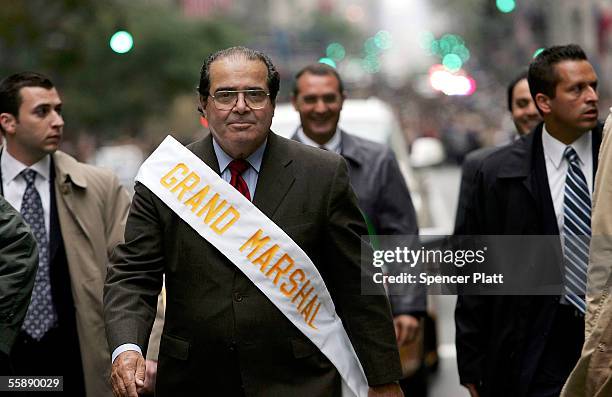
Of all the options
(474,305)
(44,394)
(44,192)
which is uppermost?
(44,192)

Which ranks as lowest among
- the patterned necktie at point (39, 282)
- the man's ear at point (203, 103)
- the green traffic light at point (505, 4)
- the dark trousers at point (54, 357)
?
the dark trousers at point (54, 357)

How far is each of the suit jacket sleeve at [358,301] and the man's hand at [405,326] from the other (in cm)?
230

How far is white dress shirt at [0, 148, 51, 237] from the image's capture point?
6.39m

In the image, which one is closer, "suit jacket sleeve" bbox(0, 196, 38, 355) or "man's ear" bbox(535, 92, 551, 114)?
"suit jacket sleeve" bbox(0, 196, 38, 355)

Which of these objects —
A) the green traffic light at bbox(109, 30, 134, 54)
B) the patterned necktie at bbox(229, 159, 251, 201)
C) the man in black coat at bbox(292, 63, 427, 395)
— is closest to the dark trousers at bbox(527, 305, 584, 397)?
the man in black coat at bbox(292, 63, 427, 395)

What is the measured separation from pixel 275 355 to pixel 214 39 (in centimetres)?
4468

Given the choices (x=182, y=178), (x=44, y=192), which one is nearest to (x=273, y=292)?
(x=182, y=178)

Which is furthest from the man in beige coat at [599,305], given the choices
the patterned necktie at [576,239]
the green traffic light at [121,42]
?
the green traffic light at [121,42]

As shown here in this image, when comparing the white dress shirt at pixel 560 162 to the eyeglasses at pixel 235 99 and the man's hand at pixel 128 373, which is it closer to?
the eyeglasses at pixel 235 99

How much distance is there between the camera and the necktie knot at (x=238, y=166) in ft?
16.0

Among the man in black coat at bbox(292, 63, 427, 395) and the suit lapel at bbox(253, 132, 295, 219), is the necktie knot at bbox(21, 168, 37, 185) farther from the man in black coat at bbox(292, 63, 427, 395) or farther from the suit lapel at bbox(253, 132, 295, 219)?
the suit lapel at bbox(253, 132, 295, 219)

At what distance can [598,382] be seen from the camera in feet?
14.8

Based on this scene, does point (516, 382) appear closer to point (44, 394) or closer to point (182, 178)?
point (182, 178)

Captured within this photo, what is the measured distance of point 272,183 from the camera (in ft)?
15.8
